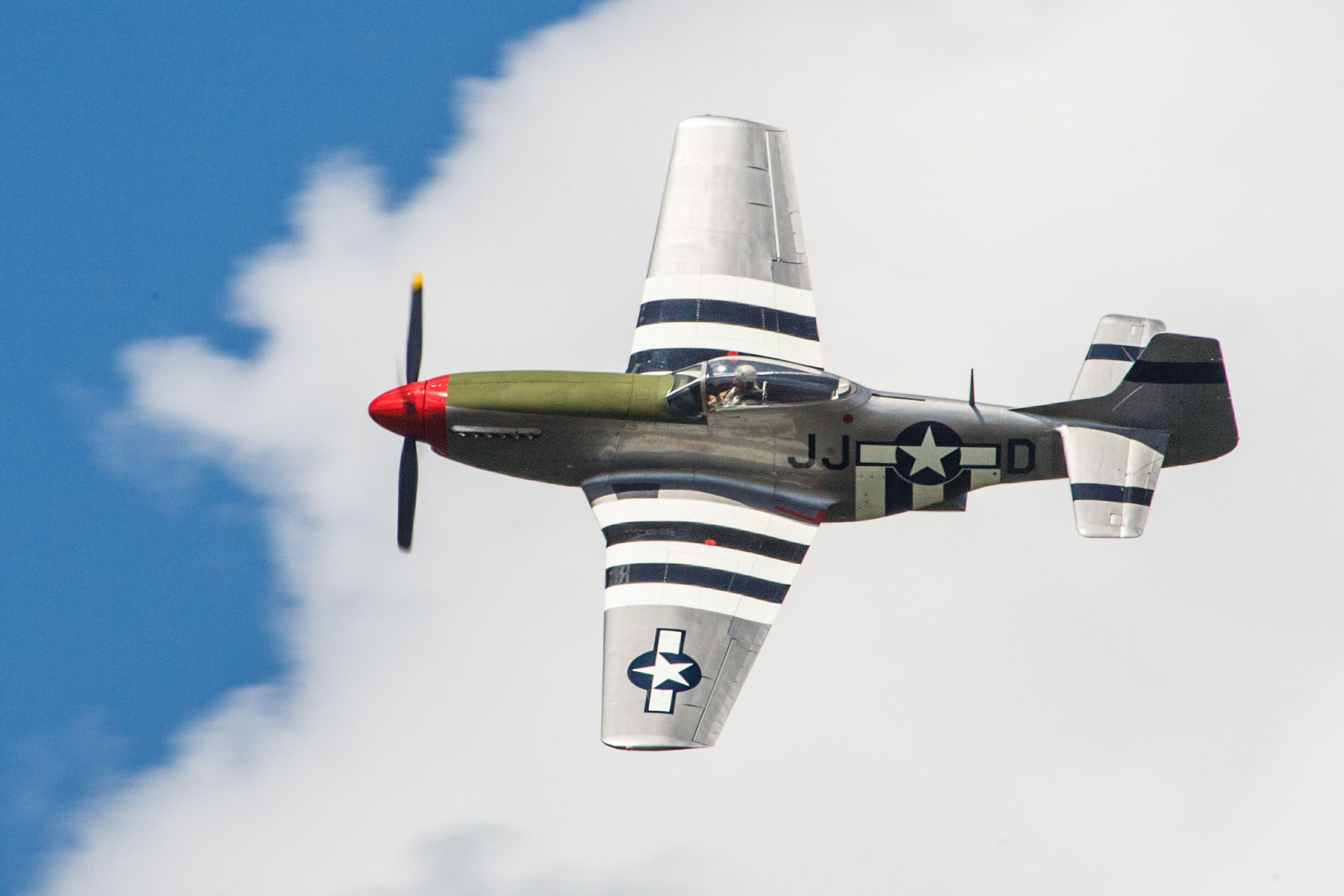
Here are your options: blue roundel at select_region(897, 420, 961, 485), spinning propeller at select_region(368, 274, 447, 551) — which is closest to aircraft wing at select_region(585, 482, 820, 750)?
blue roundel at select_region(897, 420, 961, 485)

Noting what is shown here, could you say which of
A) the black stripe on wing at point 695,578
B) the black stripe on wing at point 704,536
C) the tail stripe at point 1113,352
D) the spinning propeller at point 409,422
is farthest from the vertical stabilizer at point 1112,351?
the spinning propeller at point 409,422

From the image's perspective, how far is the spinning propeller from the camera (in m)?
24.9

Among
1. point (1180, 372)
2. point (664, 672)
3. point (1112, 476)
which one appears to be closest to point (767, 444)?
point (664, 672)

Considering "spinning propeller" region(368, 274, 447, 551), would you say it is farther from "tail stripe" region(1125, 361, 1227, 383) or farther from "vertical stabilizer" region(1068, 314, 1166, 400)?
"tail stripe" region(1125, 361, 1227, 383)

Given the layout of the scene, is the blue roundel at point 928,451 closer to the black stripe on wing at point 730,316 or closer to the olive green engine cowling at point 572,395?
the black stripe on wing at point 730,316

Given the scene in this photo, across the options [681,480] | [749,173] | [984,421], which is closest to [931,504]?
[984,421]

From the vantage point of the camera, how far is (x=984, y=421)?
2475cm

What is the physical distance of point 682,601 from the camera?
926 inches

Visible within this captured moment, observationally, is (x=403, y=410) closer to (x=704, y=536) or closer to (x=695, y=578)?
(x=704, y=536)

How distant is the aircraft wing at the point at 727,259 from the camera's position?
85.0 feet

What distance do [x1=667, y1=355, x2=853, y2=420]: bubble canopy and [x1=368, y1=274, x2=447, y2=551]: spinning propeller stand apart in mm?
2797

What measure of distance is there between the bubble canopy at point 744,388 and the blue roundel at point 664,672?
3.13 m

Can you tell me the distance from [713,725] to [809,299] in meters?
6.27

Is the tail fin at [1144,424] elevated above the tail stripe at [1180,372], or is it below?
below
